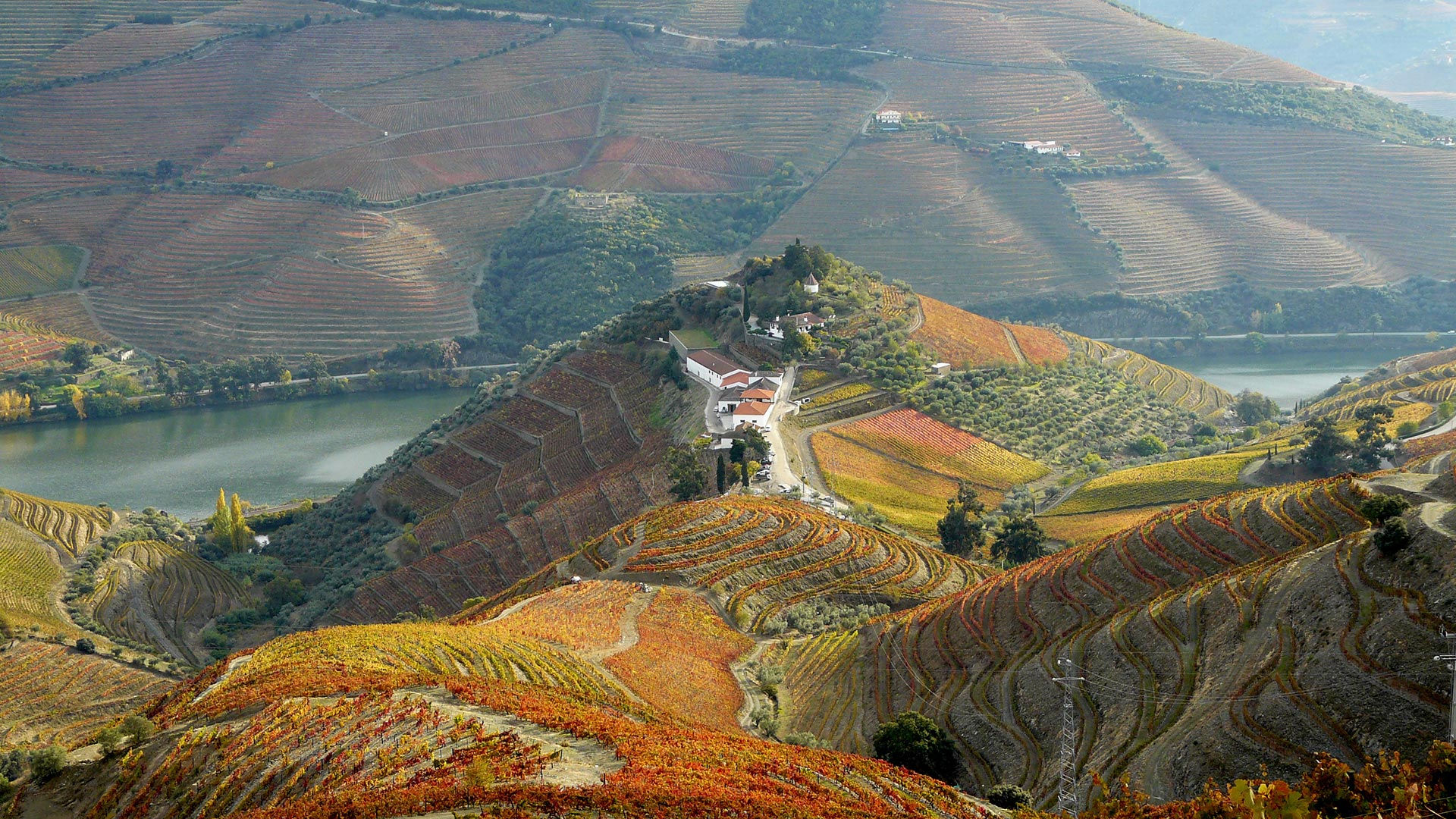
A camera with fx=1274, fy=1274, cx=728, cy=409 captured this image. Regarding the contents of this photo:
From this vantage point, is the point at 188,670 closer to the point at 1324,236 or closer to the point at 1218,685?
A: the point at 1218,685

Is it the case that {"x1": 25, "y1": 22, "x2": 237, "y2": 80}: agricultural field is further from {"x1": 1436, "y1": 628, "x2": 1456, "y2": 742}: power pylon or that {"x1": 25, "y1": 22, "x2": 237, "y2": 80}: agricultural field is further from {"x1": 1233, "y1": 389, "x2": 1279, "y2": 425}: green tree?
{"x1": 1436, "y1": 628, "x2": 1456, "y2": 742}: power pylon

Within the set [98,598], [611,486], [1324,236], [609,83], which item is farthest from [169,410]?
[1324,236]

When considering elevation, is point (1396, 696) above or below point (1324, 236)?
above

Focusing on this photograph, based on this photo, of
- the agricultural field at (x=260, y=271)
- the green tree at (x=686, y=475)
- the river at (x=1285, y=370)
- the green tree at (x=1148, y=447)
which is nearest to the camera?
the green tree at (x=686, y=475)

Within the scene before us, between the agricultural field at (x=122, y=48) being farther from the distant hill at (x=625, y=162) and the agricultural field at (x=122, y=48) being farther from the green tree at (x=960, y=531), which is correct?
the green tree at (x=960, y=531)

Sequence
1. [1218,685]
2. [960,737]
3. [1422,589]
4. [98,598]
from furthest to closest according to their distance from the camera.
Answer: [98,598]
[960,737]
[1218,685]
[1422,589]

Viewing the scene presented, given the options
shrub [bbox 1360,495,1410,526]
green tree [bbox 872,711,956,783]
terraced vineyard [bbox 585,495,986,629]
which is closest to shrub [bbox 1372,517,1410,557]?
shrub [bbox 1360,495,1410,526]

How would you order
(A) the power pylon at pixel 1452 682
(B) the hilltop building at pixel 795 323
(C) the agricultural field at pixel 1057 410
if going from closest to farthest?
1. (A) the power pylon at pixel 1452 682
2. (C) the agricultural field at pixel 1057 410
3. (B) the hilltop building at pixel 795 323

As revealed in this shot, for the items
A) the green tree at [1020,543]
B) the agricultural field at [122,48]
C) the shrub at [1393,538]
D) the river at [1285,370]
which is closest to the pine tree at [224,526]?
the green tree at [1020,543]
